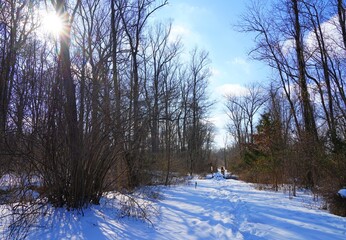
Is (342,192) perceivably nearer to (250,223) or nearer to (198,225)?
(250,223)

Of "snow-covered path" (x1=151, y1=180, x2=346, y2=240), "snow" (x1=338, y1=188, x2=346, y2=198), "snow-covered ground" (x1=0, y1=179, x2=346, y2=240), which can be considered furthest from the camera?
"snow" (x1=338, y1=188, x2=346, y2=198)

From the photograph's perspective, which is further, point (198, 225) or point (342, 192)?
point (342, 192)

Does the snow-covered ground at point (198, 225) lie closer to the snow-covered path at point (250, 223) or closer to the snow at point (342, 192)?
the snow-covered path at point (250, 223)

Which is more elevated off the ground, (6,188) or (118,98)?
(118,98)

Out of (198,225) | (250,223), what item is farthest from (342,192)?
(198,225)

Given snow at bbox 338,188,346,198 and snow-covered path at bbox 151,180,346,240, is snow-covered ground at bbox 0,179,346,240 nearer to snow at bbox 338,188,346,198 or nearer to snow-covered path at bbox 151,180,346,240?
snow-covered path at bbox 151,180,346,240

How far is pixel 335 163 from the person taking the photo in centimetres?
1090

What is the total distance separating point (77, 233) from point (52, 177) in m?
2.07

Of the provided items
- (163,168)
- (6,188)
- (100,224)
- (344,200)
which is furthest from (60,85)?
(163,168)

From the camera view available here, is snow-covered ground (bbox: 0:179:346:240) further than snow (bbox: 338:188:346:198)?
No

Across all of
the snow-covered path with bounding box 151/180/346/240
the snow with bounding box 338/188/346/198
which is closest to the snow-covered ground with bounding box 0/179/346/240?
the snow-covered path with bounding box 151/180/346/240

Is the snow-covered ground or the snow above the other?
the snow

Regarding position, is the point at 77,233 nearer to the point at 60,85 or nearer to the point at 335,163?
the point at 60,85

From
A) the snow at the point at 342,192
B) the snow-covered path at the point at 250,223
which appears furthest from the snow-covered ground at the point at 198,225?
the snow at the point at 342,192
